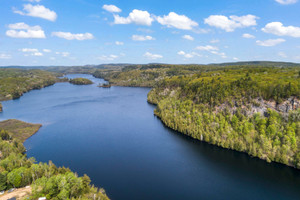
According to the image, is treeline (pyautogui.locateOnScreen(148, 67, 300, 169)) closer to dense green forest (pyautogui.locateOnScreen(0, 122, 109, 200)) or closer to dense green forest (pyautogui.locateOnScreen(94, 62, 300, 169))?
dense green forest (pyautogui.locateOnScreen(94, 62, 300, 169))

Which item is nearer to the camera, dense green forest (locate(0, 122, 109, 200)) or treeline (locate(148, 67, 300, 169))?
dense green forest (locate(0, 122, 109, 200))

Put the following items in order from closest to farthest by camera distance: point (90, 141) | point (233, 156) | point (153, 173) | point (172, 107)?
point (153, 173)
point (233, 156)
point (90, 141)
point (172, 107)

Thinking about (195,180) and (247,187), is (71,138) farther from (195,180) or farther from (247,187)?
(247,187)

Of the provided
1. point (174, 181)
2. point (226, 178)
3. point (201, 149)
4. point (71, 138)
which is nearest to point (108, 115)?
point (71, 138)

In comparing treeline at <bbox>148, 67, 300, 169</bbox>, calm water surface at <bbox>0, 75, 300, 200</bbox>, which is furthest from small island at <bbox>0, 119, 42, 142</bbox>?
treeline at <bbox>148, 67, 300, 169</bbox>

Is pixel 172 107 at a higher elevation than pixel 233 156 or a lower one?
higher

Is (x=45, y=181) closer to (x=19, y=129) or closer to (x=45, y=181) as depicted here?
(x=45, y=181)
